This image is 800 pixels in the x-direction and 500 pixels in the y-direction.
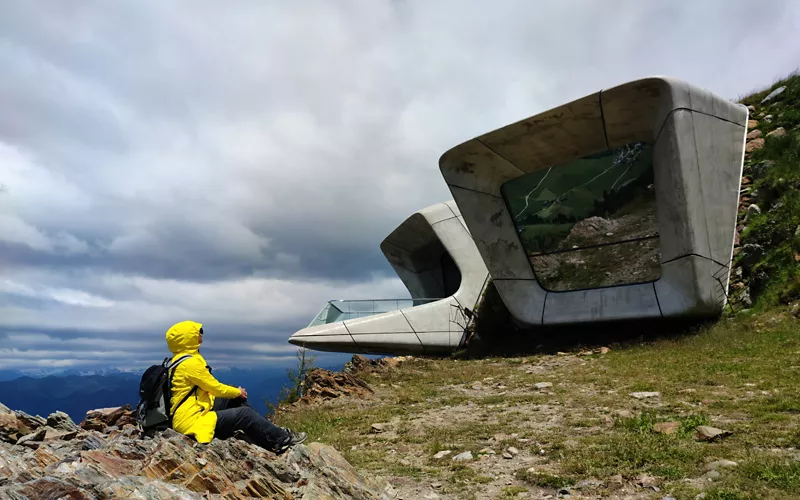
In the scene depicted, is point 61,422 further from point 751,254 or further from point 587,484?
point 751,254

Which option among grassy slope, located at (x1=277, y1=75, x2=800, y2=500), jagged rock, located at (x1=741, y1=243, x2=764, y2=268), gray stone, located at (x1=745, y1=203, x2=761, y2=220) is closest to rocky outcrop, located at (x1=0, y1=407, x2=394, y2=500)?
grassy slope, located at (x1=277, y1=75, x2=800, y2=500)

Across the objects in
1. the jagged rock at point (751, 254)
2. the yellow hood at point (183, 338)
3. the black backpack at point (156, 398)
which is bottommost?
the black backpack at point (156, 398)

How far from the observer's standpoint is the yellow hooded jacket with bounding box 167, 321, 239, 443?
5.05 meters

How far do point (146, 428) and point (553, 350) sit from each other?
608 inches

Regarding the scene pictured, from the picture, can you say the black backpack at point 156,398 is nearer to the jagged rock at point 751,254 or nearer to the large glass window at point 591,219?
the large glass window at point 591,219

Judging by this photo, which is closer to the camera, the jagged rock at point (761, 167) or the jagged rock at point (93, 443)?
the jagged rock at point (93, 443)

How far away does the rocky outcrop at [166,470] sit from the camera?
10.1ft

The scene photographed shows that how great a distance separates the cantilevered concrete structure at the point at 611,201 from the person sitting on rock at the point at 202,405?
1324 cm

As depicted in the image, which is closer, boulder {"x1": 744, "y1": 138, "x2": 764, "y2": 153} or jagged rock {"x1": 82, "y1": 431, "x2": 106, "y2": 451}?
jagged rock {"x1": 82, "y1": 431, "x2": 106, "y2": 451}

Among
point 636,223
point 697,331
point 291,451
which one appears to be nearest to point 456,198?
point 636,223

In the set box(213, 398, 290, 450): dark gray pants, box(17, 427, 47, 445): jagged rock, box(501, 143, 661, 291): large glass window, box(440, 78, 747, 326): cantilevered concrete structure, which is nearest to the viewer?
box(17, 427, 47, 445): jagged rock

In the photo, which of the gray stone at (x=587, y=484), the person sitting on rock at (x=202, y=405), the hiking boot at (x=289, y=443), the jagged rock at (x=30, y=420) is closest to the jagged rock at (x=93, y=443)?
the person sitting on rock at (x=202, y=405)

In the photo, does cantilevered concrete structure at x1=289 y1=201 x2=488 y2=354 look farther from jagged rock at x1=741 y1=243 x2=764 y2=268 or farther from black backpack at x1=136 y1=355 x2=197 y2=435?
black backpack at x1=136 y1=355 x2=197 y2=435

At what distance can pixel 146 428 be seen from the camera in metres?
5.06
